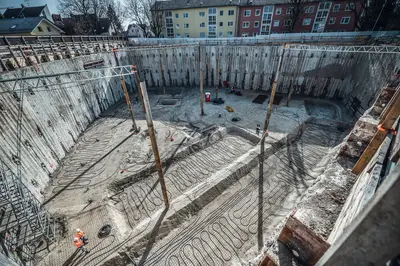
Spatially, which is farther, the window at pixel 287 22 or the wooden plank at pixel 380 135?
the window at pixel 287 22

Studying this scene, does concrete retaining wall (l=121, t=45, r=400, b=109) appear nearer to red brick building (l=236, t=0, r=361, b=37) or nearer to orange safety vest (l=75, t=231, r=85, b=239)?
red brick building (l=236, t=0, r=361, b=37)

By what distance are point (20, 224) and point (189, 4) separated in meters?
41.1

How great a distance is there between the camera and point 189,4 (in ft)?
113

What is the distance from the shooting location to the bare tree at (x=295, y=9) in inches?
1106

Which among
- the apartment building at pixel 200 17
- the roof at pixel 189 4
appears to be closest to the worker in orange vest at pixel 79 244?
the apartment building at pixel 200 17

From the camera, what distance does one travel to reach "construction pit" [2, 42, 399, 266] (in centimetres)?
691

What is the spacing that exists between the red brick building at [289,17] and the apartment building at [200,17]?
2259 millimetres

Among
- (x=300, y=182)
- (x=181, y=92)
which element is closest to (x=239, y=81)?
(x=181, y=92)

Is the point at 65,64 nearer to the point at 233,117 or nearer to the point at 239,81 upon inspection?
the point at 233,117

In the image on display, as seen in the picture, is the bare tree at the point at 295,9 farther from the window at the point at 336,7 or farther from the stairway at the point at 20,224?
the stairway at the point at 20,224

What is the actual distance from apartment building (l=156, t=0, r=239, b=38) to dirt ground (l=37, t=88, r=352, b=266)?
90.7ft

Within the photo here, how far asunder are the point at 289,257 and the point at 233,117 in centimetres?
1252

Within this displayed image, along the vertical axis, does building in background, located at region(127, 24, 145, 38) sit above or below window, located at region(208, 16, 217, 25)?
below

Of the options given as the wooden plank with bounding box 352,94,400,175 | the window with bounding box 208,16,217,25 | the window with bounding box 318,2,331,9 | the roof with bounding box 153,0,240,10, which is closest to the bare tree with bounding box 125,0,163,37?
the roof with bounding box 153,0,240,10
